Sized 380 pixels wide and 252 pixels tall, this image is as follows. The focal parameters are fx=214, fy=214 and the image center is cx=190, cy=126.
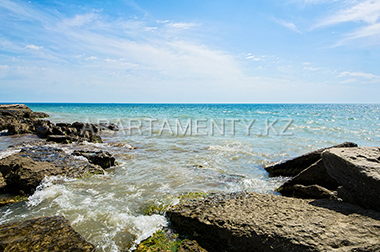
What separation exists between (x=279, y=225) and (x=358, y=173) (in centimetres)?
162

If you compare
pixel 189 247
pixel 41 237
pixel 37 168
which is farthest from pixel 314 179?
pixel 37 168

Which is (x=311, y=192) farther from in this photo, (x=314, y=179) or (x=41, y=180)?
(x=41, y=180)

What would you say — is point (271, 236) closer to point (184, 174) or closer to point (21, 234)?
point (21, 234)

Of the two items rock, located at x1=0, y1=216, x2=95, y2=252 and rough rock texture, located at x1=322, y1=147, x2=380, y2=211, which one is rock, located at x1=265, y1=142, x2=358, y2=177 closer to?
rough rock texture, located at x1=322, y1=147, x2=380, y2=211

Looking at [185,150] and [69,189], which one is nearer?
[69,189]

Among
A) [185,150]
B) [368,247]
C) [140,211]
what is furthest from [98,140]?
[368,247]

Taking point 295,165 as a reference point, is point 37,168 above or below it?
above

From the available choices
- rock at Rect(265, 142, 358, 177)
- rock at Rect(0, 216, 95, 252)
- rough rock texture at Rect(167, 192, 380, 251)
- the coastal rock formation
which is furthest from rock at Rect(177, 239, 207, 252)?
the coastal rock formation

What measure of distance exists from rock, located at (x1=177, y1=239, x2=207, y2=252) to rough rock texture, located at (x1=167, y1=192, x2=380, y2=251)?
0.46 feet

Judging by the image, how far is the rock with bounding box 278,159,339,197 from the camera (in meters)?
5.27

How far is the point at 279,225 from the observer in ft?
9.84

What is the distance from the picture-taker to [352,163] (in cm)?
353

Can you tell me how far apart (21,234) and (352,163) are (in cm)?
511

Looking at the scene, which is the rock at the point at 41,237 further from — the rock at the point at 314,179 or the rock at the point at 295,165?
the rock at the point at 295,165
